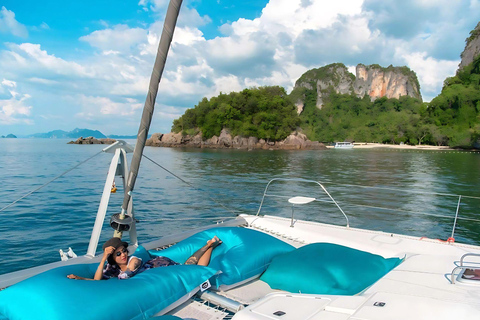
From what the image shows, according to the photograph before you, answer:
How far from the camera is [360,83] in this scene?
139000 millimetres

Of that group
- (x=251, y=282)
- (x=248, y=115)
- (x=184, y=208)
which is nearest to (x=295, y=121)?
(x=248, y=115)

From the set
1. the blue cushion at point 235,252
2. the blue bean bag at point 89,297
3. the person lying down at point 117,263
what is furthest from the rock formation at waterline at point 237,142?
the blue bean bag at point 89,297

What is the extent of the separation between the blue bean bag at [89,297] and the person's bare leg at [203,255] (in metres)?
0.75

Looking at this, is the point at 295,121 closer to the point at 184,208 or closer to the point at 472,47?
the point at 472,47

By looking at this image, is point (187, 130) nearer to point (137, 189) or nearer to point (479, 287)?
point (137, 189)

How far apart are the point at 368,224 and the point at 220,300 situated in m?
7.93

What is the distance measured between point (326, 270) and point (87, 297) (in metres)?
2.15

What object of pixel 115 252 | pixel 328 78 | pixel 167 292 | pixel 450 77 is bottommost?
pixel 167 292

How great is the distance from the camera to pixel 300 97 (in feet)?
430

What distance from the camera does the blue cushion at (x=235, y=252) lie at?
11.9 ft

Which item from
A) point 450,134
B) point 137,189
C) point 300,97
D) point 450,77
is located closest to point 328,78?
point 300,97

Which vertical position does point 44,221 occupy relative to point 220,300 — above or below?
below

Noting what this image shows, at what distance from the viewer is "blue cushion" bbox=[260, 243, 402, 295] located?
3340 mm

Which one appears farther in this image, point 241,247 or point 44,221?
point 44,221
